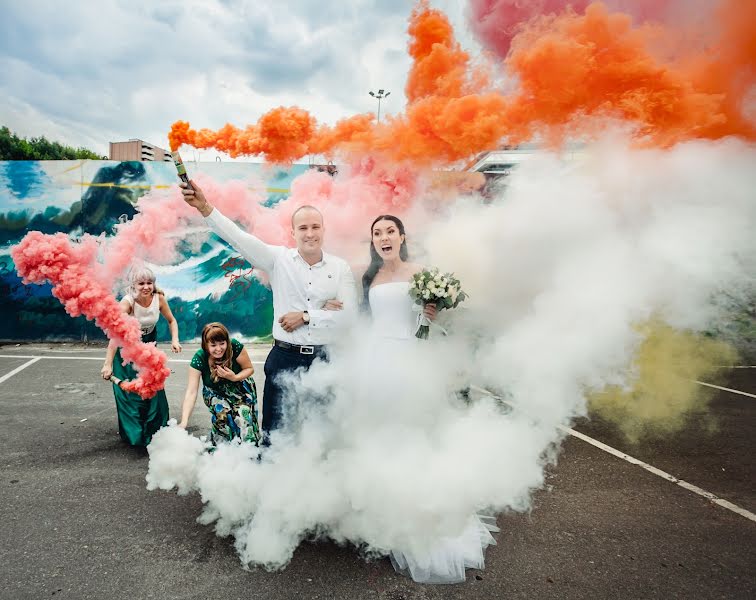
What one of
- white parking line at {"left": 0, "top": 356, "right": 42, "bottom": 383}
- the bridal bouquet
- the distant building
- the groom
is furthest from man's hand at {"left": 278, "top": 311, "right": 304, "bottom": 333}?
the distant building

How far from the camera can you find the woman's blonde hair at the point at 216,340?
3.53 meters

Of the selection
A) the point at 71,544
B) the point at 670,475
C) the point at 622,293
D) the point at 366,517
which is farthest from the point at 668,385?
the point at 71,544

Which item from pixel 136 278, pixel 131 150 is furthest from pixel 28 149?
pixel 136 278

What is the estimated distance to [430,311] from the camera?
3.45 m

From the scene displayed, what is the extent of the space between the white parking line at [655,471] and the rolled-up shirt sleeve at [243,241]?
70.3 inches

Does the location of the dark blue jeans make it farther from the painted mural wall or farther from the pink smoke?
the painted mural wall

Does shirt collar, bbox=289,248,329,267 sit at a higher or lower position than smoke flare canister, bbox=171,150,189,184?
lower

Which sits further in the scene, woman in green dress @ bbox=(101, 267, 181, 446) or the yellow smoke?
the yellow smoke

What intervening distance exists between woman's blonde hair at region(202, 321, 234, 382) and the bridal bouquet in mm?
1484

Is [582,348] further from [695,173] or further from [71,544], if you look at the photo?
[71,544]

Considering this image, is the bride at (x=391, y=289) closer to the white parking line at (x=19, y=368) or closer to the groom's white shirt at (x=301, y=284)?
the groom's white shirt at (x=301, y=284)

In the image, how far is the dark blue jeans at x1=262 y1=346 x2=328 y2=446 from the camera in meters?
3.21

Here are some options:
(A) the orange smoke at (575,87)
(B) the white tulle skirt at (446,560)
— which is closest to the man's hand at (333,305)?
(B) the white tulle skirt at (446,560)

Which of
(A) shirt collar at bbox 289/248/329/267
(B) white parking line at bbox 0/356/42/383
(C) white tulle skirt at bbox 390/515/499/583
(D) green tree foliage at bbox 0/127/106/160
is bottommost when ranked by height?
(B) white parking line at bbox 0/356/42/383
